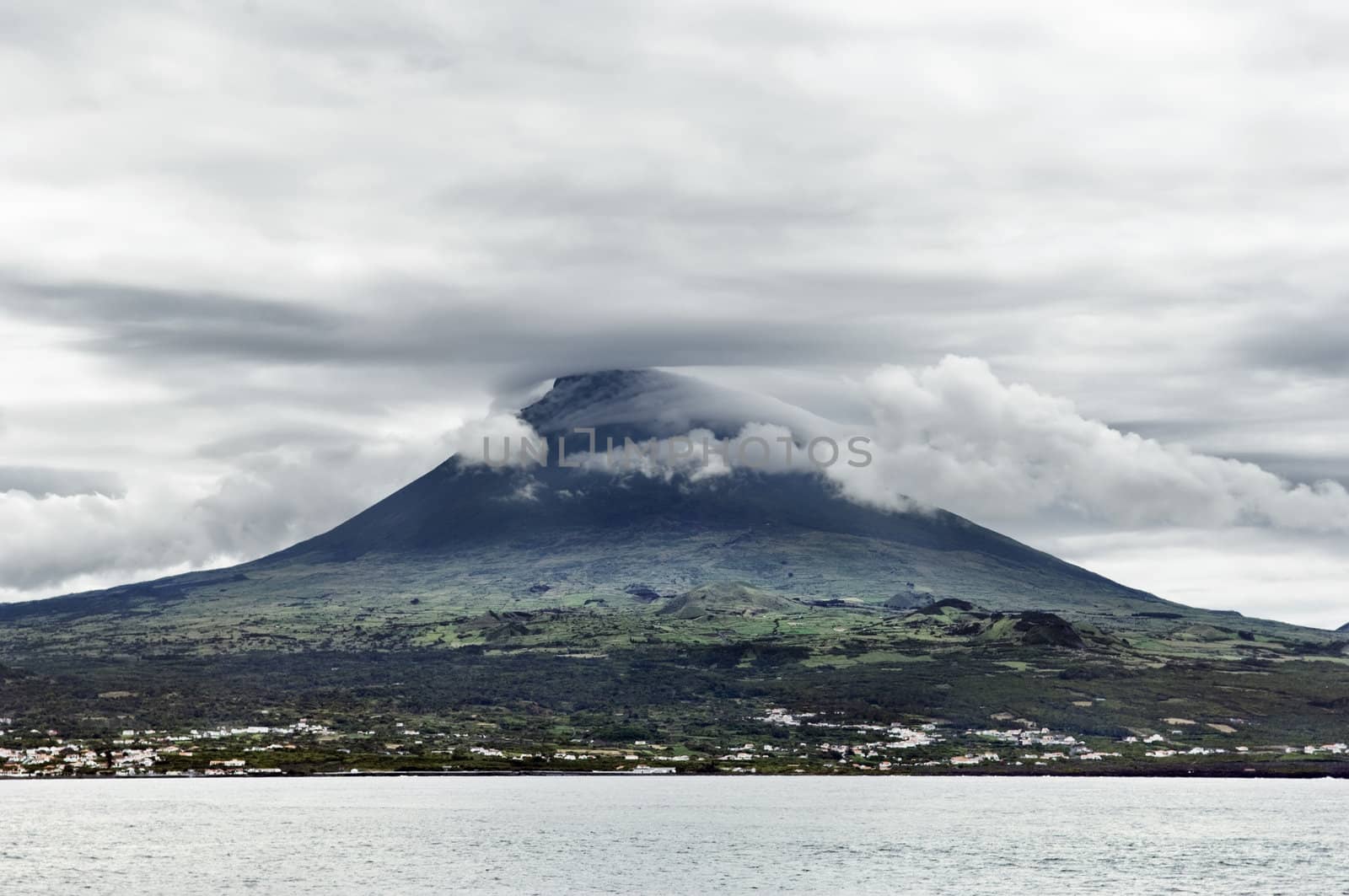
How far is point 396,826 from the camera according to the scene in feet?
612

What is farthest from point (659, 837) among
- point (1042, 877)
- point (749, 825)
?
point (1042, 877)

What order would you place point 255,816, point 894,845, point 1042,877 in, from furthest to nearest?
point 255,816, point 894,845, point 1042,877

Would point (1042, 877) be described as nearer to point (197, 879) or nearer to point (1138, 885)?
point (1138, 885)

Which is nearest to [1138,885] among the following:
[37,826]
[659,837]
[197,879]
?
[659,837]

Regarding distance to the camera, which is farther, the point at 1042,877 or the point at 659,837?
the point at 659,837

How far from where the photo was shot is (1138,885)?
132500 millimetres

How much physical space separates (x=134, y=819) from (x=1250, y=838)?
144 meters

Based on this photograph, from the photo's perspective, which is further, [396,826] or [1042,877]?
[396,826]

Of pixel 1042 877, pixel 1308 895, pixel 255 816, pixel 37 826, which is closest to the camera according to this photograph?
pixel 1308 895

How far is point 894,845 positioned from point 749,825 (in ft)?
103

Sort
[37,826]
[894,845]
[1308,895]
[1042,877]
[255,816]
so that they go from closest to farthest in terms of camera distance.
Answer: [1308,895] → [1042,877] → [894,845] → [37,826] → [255,816]

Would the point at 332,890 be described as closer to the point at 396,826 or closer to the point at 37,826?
the point at 396,826

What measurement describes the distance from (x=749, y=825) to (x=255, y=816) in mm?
68457

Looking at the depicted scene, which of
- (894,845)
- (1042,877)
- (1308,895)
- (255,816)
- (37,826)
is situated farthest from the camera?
(255,816)
